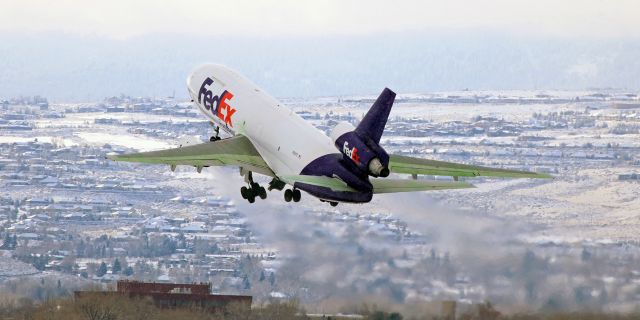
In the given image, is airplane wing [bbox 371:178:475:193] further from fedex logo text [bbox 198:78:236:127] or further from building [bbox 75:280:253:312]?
building [bbox 75:280:253:312]

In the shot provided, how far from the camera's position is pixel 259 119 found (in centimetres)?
9212

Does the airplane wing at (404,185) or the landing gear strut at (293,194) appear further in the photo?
the landing gear strut at (293,194)

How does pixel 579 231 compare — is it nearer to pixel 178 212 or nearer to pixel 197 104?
pixel 197 104

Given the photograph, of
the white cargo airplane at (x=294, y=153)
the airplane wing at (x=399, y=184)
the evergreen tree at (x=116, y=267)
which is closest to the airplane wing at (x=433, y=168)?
the white cargo airplane at (x=294, y=153)

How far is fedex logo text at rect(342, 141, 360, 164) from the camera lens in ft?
267

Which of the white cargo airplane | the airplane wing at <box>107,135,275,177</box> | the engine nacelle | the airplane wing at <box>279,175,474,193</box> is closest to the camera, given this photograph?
the engine nacelle

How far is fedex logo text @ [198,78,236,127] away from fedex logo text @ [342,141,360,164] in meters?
13.5

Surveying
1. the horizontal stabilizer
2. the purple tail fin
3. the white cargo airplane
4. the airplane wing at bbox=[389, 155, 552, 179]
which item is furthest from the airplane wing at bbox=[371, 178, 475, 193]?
the purple tail fin

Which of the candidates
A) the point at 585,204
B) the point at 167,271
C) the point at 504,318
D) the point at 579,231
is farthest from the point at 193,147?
the point at 585,204

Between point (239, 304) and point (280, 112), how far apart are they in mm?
24582

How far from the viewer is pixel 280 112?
302ft

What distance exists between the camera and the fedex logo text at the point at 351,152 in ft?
267

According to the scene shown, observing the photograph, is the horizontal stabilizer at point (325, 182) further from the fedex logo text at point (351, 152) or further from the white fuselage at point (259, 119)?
the white fuselage at point (259, 119)

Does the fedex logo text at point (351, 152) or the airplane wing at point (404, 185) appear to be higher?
the fedex logo text at point (351, 152)
